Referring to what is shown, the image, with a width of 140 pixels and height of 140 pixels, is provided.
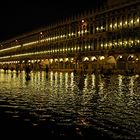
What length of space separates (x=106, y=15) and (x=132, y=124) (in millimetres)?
93781

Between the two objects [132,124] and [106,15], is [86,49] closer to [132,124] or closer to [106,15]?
[106,15]

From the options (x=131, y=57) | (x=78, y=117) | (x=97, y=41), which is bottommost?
(x=78, y=117)

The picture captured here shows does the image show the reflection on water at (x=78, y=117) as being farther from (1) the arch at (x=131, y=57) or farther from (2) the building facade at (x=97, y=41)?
(1) the arch at (x=131, y=57)

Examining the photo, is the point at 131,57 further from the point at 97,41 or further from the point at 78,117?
the point at 78,117

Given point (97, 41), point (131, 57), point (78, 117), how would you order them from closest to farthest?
point (78, 117) → point (131, 57) → point (97, 41)

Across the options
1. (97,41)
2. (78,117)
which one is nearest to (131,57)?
(97,41)

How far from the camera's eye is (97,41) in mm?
107562

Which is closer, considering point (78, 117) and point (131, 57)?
point (78, 117)

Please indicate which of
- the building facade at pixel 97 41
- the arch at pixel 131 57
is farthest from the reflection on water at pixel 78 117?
the arch at pixel 131 57

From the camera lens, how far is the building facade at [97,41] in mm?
87656

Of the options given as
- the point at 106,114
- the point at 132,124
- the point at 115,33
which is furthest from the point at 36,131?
the point at 115,33

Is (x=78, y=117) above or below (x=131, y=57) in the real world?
below

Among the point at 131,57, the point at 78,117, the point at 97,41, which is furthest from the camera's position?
the point at 97,41

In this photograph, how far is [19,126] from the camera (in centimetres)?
1236
